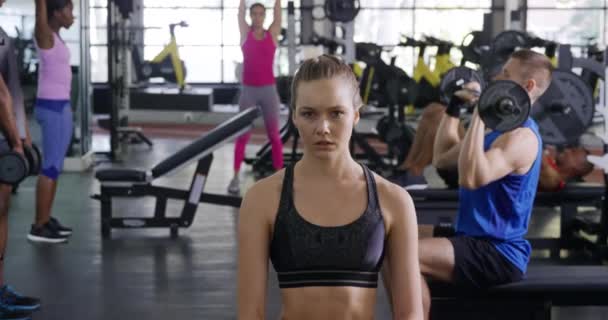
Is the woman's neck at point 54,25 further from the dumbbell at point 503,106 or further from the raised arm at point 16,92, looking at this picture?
the dumbbell at point 503,106

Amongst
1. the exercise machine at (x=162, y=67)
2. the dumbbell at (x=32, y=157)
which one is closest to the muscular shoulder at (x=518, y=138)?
the dumbbell at (x=32, y=157)

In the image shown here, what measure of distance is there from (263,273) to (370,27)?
1121 centimetres

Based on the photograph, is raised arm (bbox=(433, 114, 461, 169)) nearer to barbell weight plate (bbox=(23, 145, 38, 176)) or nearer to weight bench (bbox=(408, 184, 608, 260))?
weight bench (bbox=(408, 184, 608, 260))

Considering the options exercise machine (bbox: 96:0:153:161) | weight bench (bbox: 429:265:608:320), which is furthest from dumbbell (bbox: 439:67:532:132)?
exercise machine (bbox: 96:0:153:161)

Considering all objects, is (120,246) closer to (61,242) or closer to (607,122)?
(61,242)

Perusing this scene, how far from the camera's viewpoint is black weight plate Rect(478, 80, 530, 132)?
2.65 meters

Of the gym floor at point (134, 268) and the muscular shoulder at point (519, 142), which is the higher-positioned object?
the muscular shoulder at point (519, 142)

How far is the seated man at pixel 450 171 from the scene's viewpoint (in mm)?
4387

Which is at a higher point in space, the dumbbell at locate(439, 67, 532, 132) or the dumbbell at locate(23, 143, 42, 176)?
the dumbbell at locate(439, 67, 532, 132)

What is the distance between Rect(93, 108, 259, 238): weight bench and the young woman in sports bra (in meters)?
3.33

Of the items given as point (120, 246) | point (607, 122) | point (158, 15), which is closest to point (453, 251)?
point (607, 122)

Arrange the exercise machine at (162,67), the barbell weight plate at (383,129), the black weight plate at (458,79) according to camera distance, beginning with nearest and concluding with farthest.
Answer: the black weight plate at (458,79) → the barbell weight plate at (383,129) → the exercise machine at (162,67)

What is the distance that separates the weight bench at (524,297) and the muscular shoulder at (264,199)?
1.22m

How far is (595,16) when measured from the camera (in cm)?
1259
